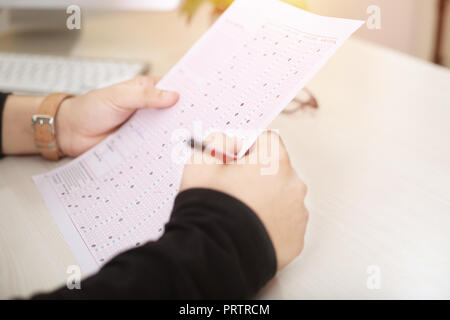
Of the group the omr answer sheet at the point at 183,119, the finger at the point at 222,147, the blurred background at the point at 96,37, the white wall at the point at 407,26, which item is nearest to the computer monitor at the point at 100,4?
the blurred background at the point at 96,37

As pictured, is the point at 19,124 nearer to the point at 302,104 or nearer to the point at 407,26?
the point at 302,104

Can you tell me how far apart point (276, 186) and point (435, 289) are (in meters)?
0.18

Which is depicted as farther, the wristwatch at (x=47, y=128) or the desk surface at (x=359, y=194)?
the wristwatch at (x=47, y=128)

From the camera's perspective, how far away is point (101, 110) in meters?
0.61

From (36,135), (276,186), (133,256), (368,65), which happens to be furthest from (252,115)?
(368,65)

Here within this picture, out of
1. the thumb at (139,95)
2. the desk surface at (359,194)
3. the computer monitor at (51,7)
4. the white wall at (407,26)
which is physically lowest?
the white wall at (407,26)

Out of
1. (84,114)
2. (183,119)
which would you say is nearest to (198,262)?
(183,119)

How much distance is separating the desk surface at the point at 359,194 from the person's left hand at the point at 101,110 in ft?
0.19

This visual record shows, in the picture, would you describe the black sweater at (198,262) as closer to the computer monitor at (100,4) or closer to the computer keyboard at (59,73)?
the computer keyboard at (59,73)

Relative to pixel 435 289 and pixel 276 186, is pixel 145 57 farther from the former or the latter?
pixel 435 289

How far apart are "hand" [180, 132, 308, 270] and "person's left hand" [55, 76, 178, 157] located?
196 millimetres

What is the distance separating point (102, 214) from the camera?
1.65ft

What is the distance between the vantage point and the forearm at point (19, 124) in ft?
2.08

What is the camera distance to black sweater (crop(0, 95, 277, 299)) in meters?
0.33
